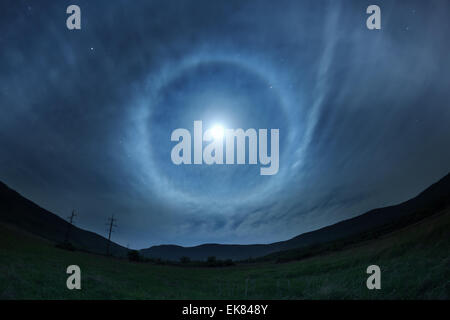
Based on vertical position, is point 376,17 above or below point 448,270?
above

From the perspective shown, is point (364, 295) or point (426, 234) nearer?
point (364, 295)

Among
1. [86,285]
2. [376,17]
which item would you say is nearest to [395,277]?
[376,17]
